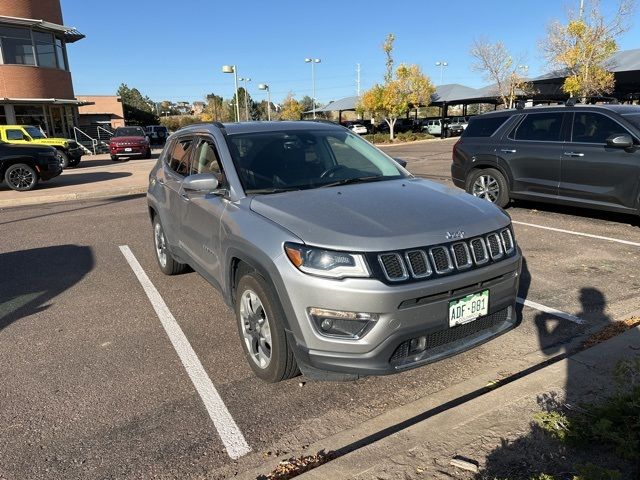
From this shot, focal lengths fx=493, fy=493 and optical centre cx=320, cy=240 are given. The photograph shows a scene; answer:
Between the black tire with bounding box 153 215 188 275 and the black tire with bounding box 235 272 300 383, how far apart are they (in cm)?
223

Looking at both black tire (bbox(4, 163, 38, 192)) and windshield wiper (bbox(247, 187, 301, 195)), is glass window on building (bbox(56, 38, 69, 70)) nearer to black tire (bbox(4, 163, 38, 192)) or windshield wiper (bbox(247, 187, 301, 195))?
black tire (bbox(4, 163, 38, 192))

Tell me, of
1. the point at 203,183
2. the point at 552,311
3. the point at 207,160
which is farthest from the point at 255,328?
the point at 552,311

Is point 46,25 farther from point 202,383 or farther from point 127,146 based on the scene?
point 202,383

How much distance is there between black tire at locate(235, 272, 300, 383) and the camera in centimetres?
296

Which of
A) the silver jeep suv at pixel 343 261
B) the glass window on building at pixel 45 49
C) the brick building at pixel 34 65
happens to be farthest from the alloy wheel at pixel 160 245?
the glass window on building at pixel 45 49

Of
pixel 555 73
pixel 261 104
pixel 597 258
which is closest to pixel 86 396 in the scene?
pixel 597 258

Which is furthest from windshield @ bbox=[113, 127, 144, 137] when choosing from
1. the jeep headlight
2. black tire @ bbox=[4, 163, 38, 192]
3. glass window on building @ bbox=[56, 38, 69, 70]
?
the jeep headlight

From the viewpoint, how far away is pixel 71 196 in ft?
41.6

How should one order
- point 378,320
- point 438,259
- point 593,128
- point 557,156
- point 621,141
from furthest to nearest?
1. point 557,156
2. point 593,128
3. point 621,141
4. point 438,259
5. point 378,320

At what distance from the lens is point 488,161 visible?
870 cm

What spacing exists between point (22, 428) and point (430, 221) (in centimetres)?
274

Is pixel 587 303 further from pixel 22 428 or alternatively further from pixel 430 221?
pixel 22 428

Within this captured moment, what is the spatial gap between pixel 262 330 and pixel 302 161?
4.85 feet

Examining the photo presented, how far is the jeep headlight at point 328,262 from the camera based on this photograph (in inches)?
106
